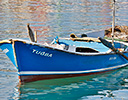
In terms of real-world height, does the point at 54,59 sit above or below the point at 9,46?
below

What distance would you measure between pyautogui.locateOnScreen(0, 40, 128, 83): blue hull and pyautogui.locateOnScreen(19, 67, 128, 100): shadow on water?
280 mm

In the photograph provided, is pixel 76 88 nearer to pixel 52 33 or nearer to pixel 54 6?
pixel 52 33

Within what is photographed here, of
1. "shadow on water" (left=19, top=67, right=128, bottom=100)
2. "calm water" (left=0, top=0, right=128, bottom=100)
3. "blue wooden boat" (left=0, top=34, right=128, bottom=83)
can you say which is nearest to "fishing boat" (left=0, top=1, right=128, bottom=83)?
"blue wooden boat" (left=0, top=34, right=128, bottom=83)

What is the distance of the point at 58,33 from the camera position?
84.2ft

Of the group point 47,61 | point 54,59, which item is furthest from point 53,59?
point 47,61

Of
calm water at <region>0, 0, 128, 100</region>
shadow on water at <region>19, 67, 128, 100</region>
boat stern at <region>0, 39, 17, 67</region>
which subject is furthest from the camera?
calm water at <region>0, 0, 128, 100</region>

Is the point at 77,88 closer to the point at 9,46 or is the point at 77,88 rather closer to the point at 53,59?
the point at 53,59

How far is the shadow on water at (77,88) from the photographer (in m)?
12.5

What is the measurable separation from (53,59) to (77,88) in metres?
1.67

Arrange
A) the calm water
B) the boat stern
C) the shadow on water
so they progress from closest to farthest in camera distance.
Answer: the boat stern
the shadow on water
the calm water

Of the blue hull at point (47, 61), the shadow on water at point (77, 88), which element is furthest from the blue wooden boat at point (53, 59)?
the shadow on water at point (77, 88)

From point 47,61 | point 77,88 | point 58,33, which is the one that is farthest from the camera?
point 58,33

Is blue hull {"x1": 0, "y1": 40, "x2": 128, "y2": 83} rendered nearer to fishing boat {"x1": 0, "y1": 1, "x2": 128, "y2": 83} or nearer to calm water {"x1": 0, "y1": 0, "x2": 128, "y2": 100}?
fishing boat {"x1": 0, "y1": 1, "x2": 128, "y2": 83}

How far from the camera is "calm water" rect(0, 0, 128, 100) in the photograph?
12734 millimetres
